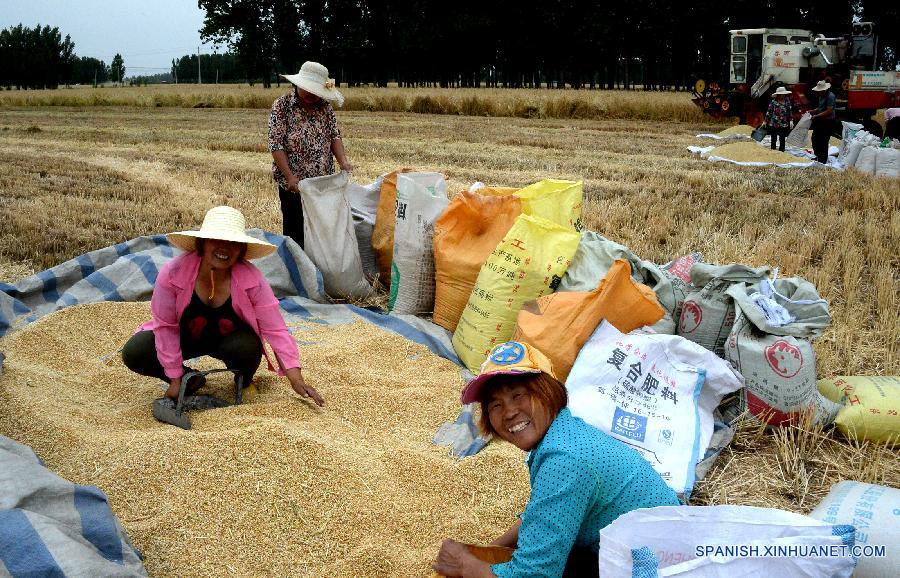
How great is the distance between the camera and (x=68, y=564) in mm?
1639

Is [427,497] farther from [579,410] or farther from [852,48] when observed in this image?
[852,48]

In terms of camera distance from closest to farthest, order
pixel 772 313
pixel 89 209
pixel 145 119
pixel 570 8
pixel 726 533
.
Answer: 1. pixel 726 533
2. pixel 772 313
3. pixel 89 209
4. pixel 145 119
5. pixel 570 8

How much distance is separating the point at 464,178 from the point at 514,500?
6609 millimetres

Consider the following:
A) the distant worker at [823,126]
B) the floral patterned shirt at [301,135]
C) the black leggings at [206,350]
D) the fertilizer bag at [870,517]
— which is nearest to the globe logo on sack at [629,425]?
the fertilizer bag at [870,517]

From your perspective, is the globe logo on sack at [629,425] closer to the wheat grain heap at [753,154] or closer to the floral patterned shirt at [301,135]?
the floral patterned shirt at [301,135]

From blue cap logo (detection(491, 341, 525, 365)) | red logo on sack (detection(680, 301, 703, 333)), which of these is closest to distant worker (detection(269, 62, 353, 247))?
red logo on sack (detection(680, 301, 703, 333))

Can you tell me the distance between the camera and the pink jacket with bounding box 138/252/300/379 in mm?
2771

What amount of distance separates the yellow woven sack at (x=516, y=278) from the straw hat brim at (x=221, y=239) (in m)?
1.09

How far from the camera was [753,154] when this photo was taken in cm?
1034

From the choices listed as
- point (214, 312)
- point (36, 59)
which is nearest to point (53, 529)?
point (214, 312)

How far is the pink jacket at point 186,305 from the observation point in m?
2.77

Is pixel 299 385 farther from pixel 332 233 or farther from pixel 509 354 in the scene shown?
pixel 332 233

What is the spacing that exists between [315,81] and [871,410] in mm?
3281

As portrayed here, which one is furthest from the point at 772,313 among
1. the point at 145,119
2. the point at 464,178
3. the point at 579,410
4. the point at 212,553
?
the point at 145,119
